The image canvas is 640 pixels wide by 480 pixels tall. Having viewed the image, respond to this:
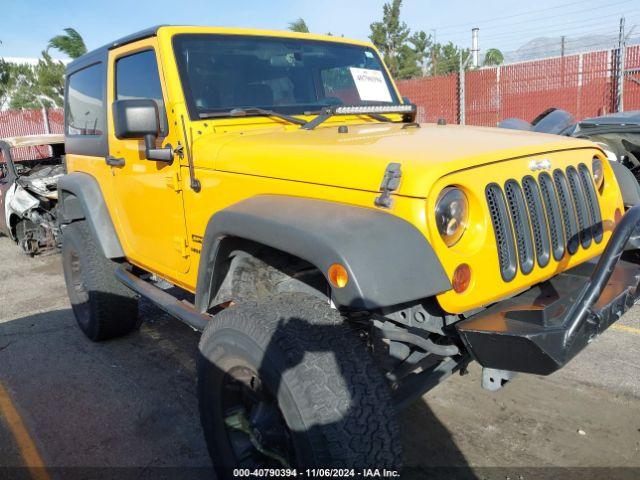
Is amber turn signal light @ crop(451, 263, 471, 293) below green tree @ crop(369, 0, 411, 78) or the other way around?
below

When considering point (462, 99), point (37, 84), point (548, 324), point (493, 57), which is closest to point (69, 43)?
point (37, 84)

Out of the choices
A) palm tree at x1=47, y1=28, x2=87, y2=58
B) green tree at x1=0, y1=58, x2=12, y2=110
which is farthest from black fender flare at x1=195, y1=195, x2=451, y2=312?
green tree at x1=0, y1=58, x2=12, y2=110

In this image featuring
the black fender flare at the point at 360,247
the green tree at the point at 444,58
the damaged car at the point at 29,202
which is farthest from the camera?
the green tree at the point at 444,58

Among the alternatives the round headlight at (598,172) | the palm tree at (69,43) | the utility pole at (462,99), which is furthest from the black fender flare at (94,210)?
the palm tree at (69,43)

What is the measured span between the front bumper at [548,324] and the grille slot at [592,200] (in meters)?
0.42

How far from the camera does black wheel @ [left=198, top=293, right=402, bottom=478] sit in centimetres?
194

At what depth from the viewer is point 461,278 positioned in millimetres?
2020

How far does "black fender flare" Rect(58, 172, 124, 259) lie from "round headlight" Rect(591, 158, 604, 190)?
2992 millimetres

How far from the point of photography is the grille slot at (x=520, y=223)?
2189mm

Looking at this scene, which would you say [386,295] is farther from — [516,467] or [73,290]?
[73,290]

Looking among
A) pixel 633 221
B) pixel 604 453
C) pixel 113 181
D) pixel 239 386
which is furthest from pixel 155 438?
pixel 633 221

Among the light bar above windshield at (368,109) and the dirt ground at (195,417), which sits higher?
the light bar above windshield at (368,109)

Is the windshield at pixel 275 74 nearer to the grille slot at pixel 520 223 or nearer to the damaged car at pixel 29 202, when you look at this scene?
the grille slot at pixel 520 223

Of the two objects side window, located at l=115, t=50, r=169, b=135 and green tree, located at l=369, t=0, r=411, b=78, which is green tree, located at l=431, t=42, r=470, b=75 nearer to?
green tree, located at l=369, t=0, r=411, b=78
